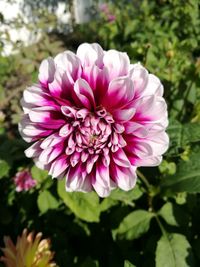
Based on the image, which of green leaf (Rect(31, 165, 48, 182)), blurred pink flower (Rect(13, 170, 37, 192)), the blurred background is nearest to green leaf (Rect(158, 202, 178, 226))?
the blurred background

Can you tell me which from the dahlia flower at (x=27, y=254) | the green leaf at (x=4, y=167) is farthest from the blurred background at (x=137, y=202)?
the dahlia flower at (x=27, y=254)

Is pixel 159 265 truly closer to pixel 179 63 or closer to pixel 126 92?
pixel 126 92

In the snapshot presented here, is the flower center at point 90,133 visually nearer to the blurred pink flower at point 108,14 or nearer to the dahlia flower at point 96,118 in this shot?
the dahlia flower at point 96,118

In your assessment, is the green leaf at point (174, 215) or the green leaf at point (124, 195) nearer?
the green leaf at point (124, 195)

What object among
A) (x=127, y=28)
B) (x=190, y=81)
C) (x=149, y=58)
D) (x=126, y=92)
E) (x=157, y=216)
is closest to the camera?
(x=126, y=92)

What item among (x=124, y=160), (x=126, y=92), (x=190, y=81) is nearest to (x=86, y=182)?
(x=124, y=160)

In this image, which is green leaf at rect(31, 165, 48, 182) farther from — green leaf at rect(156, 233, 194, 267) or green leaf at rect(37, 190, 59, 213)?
green leaf at rect(156, 233, 194, 267)

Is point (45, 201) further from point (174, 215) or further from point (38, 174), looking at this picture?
point (174, 215)
